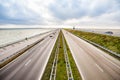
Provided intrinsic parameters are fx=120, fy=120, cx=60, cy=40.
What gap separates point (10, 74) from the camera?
1483 cm

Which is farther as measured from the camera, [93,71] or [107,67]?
[107,67]

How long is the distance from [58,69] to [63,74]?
1790 millimetres

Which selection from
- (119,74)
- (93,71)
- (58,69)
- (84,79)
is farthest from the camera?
(58,69)

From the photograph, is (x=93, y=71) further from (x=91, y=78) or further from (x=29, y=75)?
(x=29, y=75)

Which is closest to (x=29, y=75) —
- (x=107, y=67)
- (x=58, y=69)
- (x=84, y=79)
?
(x=58, y=69)

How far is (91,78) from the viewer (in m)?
13.0

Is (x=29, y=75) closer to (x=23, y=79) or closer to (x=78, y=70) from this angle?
(x=23, y=79)

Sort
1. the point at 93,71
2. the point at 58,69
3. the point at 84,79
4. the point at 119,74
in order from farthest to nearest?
the point at 58,69 < the point at 93,71 < the point at 119,74 < the point at 84,79

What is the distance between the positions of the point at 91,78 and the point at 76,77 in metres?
1.66

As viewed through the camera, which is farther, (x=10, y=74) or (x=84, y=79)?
(x=10, y=74)

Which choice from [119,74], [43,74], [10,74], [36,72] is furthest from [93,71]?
[10,74]

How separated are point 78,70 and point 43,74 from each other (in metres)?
4.55

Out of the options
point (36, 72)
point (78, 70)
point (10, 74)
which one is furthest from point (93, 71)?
point (10, 74)

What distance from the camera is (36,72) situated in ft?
49.9
